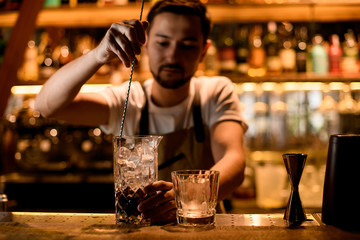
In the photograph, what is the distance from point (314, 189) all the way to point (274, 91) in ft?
2.48

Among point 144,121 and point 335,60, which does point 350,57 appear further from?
point 144,121

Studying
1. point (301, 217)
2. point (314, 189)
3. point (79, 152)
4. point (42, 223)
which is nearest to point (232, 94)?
point (301, 217)

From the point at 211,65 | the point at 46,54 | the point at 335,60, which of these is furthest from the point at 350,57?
the point at 46,54

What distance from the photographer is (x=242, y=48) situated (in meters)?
3.07

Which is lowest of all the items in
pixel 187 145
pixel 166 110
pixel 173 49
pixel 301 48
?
pixel 187 145

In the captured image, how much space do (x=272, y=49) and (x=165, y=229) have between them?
2.40 meters

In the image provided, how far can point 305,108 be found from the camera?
10.2ft

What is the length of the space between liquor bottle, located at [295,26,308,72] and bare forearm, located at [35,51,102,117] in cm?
195

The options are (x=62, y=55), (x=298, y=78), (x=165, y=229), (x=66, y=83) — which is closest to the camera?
(x=165, y=229)

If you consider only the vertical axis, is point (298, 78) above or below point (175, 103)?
above

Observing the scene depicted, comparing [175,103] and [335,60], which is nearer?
[175,103]

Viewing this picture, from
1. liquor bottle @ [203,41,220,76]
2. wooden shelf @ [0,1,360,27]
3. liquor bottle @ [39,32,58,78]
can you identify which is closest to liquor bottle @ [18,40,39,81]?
liquor bottle @ [39,32,58,78]

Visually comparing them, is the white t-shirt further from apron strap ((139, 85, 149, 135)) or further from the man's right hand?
the man's right hand

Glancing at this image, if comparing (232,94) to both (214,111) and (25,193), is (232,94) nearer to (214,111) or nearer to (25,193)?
(214,111)
